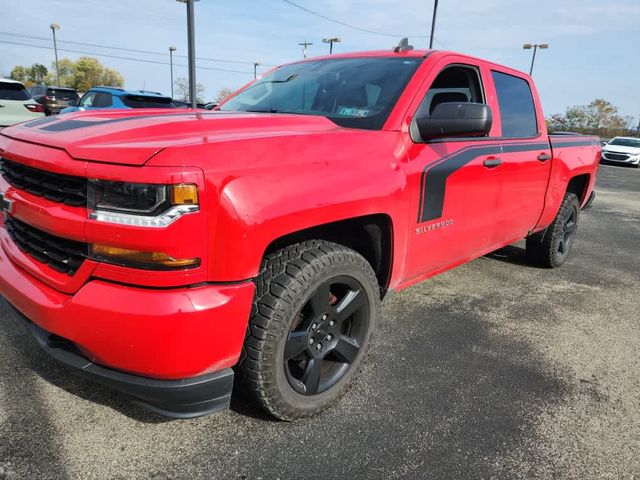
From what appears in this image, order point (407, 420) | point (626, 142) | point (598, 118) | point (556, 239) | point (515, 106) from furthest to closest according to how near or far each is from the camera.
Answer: point (598, 118), point (626, 142), point (556, 239), point (515, 106), point (407, 420)

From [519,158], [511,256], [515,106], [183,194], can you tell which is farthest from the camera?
[511,256]

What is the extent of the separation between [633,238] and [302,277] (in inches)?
264

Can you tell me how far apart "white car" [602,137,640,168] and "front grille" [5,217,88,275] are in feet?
87.2

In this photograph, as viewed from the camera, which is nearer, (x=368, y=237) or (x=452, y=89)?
(x=368, y=237)

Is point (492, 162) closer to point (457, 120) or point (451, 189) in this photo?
point (451, 189)

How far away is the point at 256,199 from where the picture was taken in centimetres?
175

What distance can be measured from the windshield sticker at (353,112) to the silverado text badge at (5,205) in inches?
67.2

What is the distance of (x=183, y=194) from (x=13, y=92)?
33.5 feet

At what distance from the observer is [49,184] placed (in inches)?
71.9

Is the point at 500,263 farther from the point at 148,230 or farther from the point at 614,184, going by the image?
the point at 614,184

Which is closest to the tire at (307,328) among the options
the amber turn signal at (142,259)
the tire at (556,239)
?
the amber turn signal at (142,259)

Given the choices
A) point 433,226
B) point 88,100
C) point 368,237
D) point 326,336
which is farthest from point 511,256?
point 88,100

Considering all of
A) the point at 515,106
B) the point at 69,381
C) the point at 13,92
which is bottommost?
the point at 69,381

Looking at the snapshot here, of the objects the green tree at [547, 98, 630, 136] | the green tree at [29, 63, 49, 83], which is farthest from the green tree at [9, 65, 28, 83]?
the green tree at [547, 98, 630, 136]
